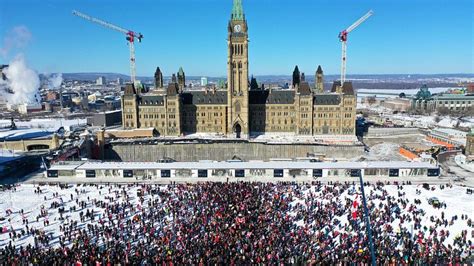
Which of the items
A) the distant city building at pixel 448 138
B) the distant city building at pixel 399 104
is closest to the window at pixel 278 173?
the distant city building at pixel 448 138

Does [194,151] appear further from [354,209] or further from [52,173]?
[354,209]

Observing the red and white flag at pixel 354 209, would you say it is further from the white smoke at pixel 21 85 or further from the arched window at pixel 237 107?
the white smoke at pixel 21 85

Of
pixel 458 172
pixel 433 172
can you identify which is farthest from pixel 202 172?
pixel 458 172

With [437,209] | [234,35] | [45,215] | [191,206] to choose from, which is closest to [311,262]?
[191,206]

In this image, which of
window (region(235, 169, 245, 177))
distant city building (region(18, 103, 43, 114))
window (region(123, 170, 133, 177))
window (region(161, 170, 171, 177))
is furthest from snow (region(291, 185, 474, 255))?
distant city building (region(18, 103, 43, 114))

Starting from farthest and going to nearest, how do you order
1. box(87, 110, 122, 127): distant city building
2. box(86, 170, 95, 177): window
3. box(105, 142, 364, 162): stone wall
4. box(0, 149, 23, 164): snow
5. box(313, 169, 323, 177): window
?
box(87, 110, 122, 127): distant city building → box(105, 142, 364, 162): stone wall → box(0, 149, 23, 164): snow → box(86, 170, 95, 177): window → box(313, 169, 323, 177): window

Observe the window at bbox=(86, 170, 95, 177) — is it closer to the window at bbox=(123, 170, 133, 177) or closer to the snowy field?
the window at bbox=(123, 170, 133, 177)
